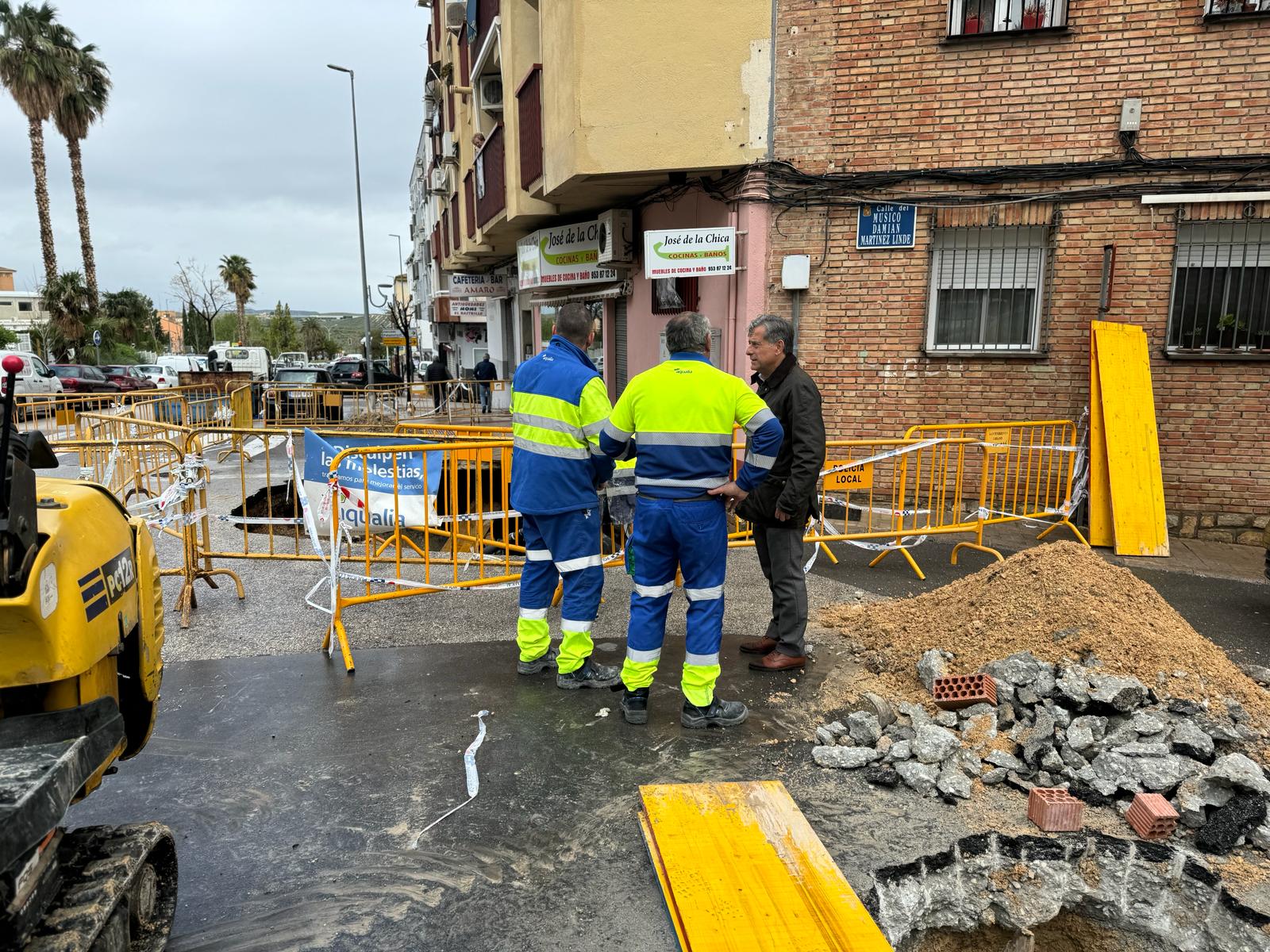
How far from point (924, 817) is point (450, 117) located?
1015 inches

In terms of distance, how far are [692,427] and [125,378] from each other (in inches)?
1392

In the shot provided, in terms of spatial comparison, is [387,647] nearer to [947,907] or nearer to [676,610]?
[676,610]

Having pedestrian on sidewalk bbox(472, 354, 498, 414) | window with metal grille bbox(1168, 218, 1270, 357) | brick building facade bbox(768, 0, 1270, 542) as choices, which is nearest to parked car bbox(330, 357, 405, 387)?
pedestrian on sidewalk bbox(472, 354, 498, 414)

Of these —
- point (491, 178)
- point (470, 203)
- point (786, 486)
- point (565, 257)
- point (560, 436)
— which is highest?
point (470, 203)

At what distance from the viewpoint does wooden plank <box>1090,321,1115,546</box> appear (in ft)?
27.5

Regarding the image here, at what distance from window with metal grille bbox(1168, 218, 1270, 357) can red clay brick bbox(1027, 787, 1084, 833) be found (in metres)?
7.12

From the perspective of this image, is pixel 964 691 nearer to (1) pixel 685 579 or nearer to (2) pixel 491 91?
(1) pixel 685 579

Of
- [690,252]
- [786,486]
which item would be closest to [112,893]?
[786,486]

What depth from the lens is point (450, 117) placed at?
82.5 feet

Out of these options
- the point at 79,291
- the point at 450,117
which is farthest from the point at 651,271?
the point at 79,291

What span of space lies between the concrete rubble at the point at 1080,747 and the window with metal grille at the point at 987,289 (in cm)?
590

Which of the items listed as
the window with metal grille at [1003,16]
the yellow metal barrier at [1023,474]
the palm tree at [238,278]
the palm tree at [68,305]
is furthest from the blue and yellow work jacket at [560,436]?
the palm tree at [238,278]

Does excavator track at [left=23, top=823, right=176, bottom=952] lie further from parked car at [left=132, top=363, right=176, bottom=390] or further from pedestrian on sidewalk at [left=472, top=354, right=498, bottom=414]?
parked car at [left=132, top=363, right=176, bottom=390]

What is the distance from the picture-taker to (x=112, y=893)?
2.28m
